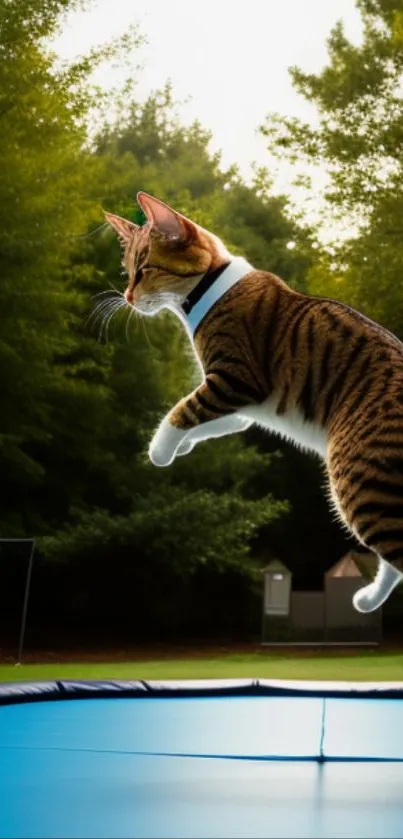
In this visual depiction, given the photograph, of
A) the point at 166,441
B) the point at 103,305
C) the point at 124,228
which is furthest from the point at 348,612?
the point at 166,441

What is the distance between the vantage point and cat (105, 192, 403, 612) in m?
2.20

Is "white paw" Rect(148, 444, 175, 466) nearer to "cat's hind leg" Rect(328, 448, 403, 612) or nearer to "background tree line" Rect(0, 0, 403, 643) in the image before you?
"cat's hind leg" Rect(328, 448, 403, 612)

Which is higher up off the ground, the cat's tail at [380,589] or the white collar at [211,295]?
the white collar at [211,295]

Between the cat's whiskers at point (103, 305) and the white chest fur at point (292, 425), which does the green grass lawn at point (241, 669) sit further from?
the white chest fur at point (292, 425)

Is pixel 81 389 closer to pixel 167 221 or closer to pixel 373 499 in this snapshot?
pixel 167 221

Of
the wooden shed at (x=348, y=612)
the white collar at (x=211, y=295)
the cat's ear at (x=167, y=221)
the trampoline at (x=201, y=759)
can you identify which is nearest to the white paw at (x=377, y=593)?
the trampoline at (x=201, y=759)

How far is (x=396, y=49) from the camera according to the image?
1073cm

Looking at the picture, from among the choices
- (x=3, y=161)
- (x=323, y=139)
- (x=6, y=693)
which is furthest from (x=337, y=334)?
(x=323, y=139)

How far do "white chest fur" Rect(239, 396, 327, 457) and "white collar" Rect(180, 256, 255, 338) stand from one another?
28cm

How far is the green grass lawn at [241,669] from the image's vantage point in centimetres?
700

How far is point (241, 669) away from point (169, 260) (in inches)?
222

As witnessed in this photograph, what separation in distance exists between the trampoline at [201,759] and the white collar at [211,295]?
3.58ft

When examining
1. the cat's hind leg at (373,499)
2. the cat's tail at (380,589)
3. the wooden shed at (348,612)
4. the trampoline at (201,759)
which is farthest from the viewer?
the wooden shed at (348,612)

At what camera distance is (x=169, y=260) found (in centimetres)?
265
